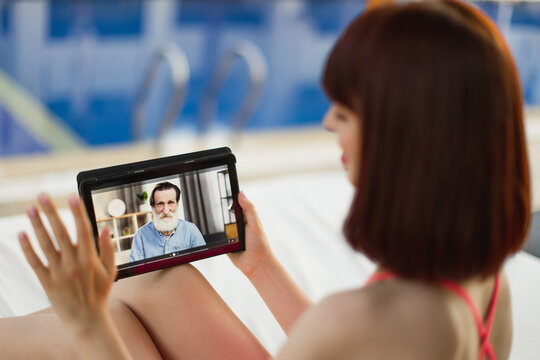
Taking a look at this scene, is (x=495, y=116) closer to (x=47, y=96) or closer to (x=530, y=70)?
(x=47, y=96)

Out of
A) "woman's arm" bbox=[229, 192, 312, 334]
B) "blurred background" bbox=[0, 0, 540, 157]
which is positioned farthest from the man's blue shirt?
"blurred background" bbox=[0, 0, 540, 157]

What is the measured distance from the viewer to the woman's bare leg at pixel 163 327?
4.16ft

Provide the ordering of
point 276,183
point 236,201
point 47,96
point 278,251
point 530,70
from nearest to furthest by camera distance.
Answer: point 236,201 → point 278,251 → point 276,183 → point 47,96 → point 530,70

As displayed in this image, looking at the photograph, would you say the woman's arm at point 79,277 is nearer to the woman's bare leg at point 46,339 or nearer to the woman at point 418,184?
the woman at point 418,184

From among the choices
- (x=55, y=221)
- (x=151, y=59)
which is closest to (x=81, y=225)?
(x=55, y=221)

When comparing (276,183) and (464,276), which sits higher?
(464,276)

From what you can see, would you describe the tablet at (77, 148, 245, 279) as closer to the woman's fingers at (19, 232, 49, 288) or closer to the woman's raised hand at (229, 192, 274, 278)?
the woman's raised hand at (229, 192, 274, 278)

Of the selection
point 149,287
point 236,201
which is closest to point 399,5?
point 236,201

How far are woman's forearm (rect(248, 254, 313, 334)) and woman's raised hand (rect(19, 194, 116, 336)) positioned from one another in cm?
47

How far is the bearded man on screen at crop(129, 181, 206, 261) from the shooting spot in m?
A: 1.29

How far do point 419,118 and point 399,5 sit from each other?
0.57 ft

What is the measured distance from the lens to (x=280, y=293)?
4.35 ft

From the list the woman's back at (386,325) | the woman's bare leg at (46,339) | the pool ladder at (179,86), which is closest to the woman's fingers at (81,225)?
the woman's back at (386,325)

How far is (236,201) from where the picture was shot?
4.38 feet
